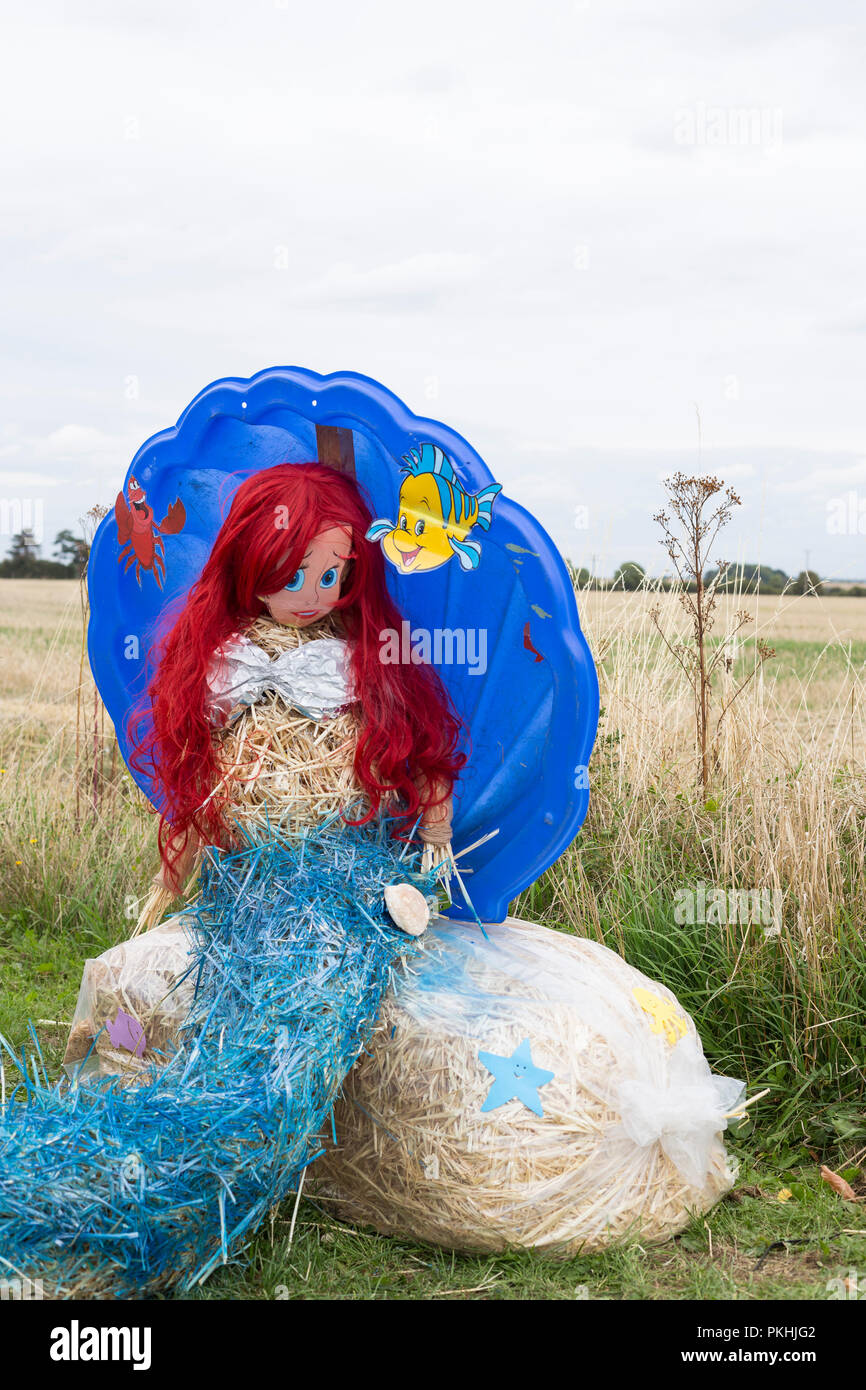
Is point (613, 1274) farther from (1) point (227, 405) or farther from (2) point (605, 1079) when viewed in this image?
(1) point (227, 405)

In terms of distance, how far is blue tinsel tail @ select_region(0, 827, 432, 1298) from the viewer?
2.21 meters

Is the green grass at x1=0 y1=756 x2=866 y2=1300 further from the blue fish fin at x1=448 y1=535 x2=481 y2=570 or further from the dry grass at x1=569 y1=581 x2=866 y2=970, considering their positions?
the blue fish fin at x1=448 y1=535 x2=481 y2=570

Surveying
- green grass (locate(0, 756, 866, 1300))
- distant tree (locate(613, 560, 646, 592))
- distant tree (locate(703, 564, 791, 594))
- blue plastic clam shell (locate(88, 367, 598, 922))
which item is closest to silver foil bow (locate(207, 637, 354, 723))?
blue plastic clam shell (locate(88, 367, 598, 922))

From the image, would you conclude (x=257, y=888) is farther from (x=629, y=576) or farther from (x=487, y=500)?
(x=629, y=576)

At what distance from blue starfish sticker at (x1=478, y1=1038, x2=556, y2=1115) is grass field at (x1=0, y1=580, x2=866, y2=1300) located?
14.1 inches

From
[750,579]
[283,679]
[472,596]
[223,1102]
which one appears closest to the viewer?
[223,1102]

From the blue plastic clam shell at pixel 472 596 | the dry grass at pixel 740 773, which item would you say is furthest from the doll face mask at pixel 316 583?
the dry grass at pixel 740 773

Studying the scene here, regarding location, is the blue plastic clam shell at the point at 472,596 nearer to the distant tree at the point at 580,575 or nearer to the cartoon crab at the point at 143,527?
the cartoon crab at the point at 143,527

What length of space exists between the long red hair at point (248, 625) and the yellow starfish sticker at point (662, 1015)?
686mm

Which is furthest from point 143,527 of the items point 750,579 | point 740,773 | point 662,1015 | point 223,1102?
point 750,579

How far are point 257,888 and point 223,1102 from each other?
0.54 m

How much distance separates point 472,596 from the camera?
3000mm

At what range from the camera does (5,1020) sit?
159 inches

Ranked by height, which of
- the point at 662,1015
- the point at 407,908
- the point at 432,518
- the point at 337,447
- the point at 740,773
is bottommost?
the point at 662,1015
